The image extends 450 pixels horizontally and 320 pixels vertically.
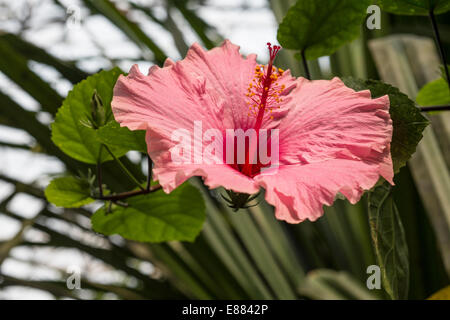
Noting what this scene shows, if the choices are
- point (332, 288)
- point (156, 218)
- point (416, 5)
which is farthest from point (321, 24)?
point (332, 288)

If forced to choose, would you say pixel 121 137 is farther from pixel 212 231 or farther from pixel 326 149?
pixel 212 231

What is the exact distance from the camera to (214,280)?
910 mm

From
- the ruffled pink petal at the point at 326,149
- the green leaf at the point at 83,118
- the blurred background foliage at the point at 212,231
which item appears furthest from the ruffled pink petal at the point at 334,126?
the blurred background foliage at the point at 212,231

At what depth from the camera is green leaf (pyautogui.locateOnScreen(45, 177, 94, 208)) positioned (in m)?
0.25

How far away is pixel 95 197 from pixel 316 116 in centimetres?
13

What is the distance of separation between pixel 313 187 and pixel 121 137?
0.11 metres

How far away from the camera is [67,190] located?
252mm

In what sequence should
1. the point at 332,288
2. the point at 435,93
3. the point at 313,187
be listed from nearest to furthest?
the point at 313,187
the point at 435,93
the point at 332,288

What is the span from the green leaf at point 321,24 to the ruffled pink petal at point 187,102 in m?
0.03

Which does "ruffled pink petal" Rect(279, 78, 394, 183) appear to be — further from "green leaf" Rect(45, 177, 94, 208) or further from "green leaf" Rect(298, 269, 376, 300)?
"green leaf" Rect(298, 269, 376, 300)

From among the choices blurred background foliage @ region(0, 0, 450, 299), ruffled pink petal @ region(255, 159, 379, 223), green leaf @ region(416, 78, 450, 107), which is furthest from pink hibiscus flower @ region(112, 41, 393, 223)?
blurred background foliage @ region(0, 0, 450, 299)

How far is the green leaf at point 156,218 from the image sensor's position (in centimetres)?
26

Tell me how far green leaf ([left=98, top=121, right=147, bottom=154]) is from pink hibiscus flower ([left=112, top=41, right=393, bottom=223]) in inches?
1.5
